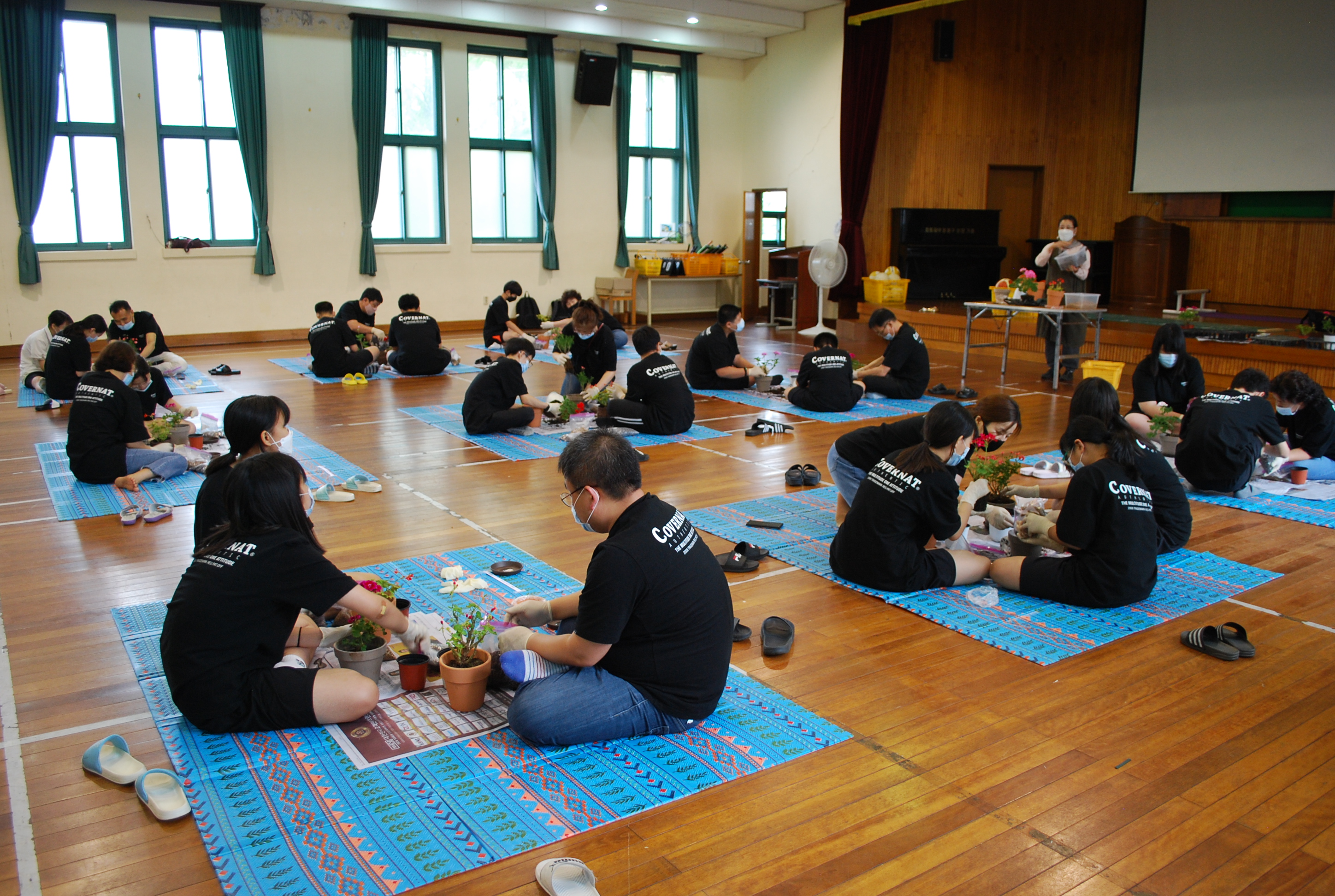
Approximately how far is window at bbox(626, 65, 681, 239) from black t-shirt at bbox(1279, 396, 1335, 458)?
Answer: 1124 cm

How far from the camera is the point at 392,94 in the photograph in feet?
44.7

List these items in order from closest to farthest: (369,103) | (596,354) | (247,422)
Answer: (247,422), (596,354), (369,103)

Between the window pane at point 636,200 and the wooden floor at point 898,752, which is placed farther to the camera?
the window pane at point 636,200

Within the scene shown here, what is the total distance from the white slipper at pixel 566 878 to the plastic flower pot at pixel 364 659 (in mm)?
1126

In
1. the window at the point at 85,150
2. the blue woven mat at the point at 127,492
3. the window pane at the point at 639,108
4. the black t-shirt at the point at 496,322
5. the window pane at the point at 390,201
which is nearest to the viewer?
the blue woven mat at the point at 127,492

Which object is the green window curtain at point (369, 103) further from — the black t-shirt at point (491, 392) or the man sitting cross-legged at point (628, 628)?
the man sitting cross-legged at point (628, 628)

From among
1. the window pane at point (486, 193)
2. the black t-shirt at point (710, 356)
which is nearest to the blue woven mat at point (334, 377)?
the black t-shirt at point (710, 356)

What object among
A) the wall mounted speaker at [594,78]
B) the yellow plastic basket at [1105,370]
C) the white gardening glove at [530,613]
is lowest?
the white gardening glove at [530,613]

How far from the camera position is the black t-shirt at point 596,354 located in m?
8.45

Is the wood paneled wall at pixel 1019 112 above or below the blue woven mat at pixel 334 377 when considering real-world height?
above

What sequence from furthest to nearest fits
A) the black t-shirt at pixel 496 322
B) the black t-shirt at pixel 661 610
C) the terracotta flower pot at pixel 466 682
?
1. the black t-shirt at pixel 496 322
2. the terracotta flower pot at pixel 466 682
3. the black t-shirt at pixel 661 610

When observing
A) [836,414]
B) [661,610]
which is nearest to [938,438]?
[661,610]

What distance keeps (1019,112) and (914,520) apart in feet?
42.0

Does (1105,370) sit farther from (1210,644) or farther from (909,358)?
(1210,644)
